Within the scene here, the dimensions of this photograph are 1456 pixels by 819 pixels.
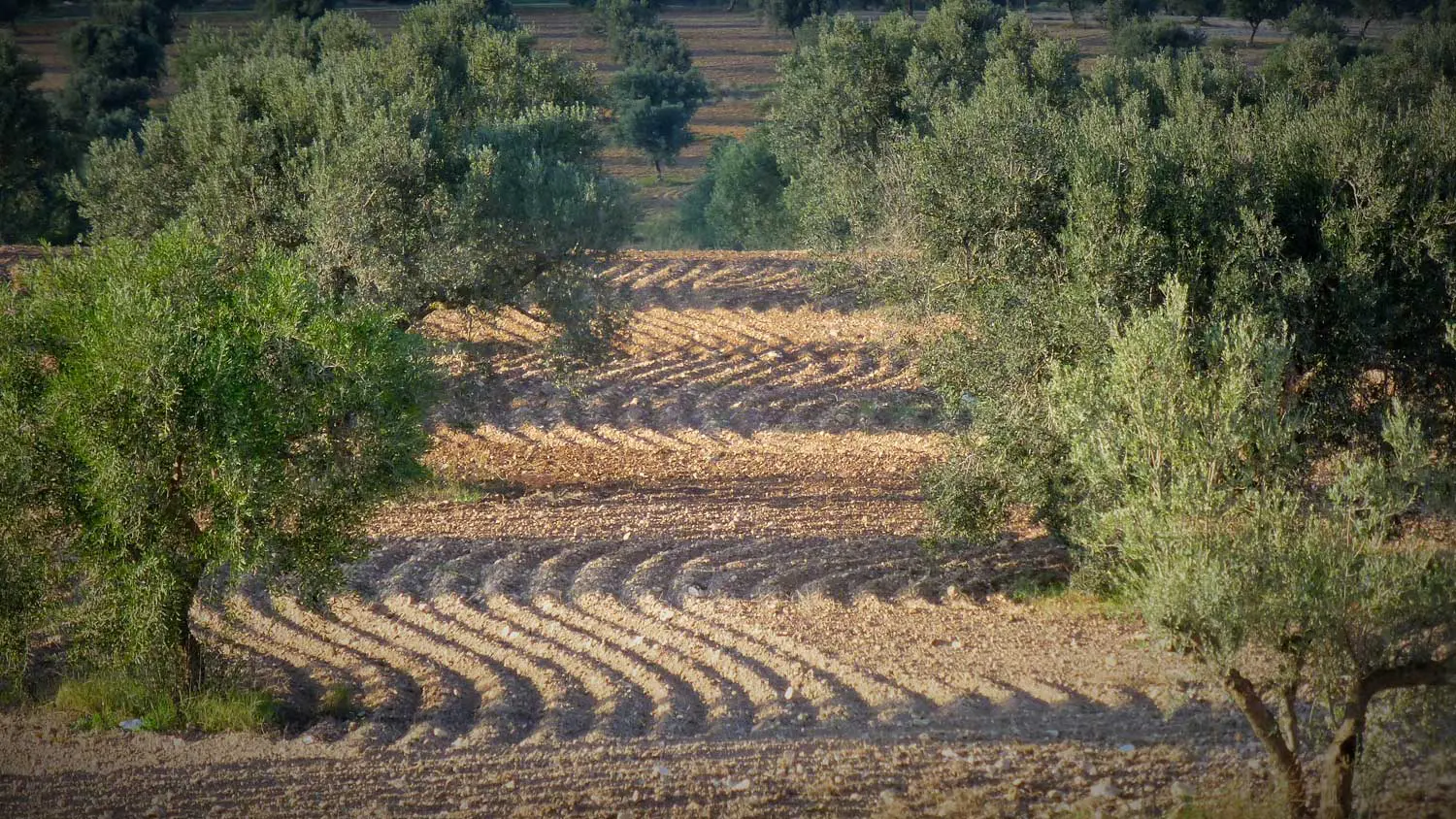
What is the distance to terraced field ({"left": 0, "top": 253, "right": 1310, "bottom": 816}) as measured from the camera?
9.26m

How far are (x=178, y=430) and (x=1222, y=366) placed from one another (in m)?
8.17

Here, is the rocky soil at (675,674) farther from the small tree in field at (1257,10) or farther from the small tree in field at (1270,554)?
the small tree in field at (1257,10)

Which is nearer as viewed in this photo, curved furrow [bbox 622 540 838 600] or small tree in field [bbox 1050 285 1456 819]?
small tree in field [bbox 1050 285 1456 819]

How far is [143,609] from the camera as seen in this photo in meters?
10.6

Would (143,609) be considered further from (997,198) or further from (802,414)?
(802,414)

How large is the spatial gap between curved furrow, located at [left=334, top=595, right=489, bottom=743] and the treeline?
5.08m

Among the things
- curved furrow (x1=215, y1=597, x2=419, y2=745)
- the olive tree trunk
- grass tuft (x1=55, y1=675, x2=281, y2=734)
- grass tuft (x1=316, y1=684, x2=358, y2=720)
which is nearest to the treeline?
the olive tree trunk

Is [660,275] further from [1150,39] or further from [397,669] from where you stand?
[1150,39]

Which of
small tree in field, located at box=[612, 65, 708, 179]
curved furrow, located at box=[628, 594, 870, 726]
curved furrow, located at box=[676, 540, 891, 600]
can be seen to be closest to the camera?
curved furrow, located at box=[628, 594, 870, 726]

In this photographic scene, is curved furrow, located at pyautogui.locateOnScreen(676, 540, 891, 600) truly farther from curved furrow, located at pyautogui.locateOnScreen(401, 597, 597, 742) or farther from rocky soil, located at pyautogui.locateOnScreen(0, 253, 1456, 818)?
curved furrow, located at pyautogui.locateOnScreen(401, 597, 597, 742)

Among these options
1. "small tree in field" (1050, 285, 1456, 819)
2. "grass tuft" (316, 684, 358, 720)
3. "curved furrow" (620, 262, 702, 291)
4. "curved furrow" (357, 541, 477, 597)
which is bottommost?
"curved furrow" (357, 541, 477, 597)

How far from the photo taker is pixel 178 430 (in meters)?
10.4

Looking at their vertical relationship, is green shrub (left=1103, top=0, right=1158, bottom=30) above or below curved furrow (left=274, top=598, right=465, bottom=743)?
above

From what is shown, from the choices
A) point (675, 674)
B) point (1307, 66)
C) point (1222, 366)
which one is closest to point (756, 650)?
point (675, 674)
